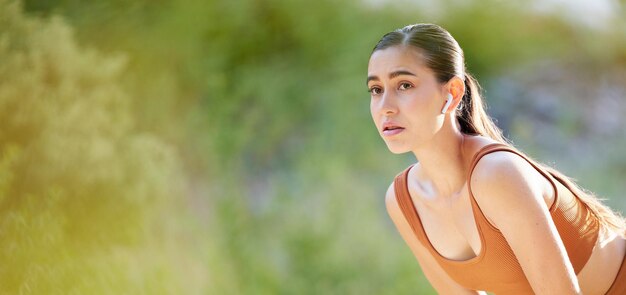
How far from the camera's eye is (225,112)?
440 cm

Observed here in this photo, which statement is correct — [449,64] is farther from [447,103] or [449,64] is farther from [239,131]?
[239,131]

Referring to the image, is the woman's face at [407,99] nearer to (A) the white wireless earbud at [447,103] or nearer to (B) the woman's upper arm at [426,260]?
(A) the white wireless earbud at [447,103]

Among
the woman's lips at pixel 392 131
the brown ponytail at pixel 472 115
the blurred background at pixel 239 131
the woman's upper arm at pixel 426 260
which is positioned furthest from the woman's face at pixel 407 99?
the blurred background at pixel 239 131

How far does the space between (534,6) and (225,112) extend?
6.20 ft

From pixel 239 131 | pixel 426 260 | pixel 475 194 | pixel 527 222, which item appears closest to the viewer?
pixel 527 222

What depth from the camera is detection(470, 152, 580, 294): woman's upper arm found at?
6.09 feet

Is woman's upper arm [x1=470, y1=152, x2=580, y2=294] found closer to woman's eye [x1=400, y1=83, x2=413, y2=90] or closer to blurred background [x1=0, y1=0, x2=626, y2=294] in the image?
woman's eye [x1=400, y1=83, x2=413, y2=90]

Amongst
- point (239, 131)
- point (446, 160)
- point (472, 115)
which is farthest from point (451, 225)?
point (239, 131)

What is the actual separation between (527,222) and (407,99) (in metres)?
0.43

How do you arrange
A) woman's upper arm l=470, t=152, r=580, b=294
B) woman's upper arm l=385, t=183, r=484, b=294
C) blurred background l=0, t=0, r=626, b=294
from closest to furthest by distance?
woman's upper arm l=470, t=152, r=580, b=294 < woman's upper arm l=385, t=183, r=484, b=294 < blurred background l=0, t=0, r=626, b=294

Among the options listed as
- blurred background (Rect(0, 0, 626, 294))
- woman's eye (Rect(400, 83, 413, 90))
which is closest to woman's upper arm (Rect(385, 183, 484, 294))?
woman's eye (Rect(400, 83, 413, 90))

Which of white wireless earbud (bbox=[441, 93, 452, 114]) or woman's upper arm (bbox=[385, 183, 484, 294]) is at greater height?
white wireless earbud (bbox=[441, 93, 452, 114])

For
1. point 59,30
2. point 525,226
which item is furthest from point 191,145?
point 525,226

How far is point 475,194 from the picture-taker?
1959 mm
